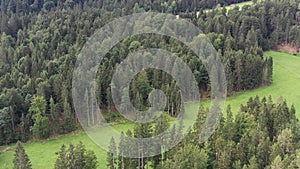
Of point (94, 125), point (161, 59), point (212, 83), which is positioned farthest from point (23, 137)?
point (212, 83)

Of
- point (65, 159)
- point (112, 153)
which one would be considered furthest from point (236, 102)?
point (65, 159)

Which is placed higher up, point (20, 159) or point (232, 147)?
point (232, 147)

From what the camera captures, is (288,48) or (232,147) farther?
(288,48)

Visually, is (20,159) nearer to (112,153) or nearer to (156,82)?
(112,153)

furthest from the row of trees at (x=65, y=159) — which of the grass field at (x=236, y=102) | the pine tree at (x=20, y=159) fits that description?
the grass field at (x=236, y=102)

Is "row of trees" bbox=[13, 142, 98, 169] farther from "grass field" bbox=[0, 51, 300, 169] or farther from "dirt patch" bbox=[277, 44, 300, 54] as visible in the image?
"dirt patch" bbox=[277, 44, 300, 54]
